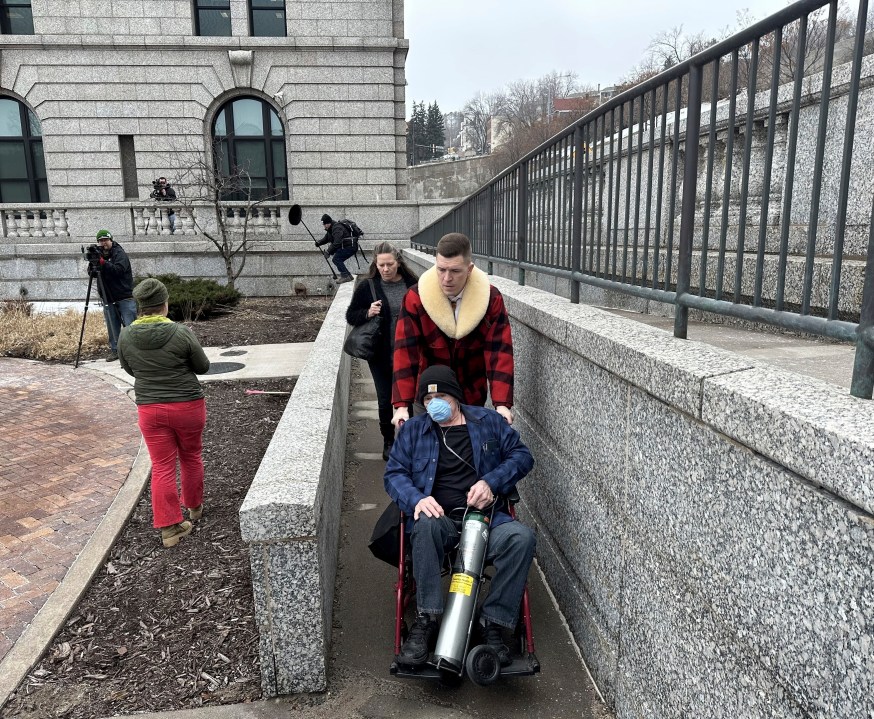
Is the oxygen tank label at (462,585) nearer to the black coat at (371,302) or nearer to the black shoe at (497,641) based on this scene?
the black shoe at (497,641)

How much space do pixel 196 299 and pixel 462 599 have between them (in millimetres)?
12646

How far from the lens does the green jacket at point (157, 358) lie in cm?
457

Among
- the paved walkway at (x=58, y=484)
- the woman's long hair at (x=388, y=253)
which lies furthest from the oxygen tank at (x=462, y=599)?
the woman's long hair at (x=388, y=253)

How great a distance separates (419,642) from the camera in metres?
3.08

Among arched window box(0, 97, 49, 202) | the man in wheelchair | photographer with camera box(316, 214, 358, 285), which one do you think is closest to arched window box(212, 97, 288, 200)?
photographer with camera box(316, 214, 358, 285)

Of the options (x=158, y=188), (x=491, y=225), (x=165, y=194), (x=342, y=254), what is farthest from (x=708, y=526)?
(x=158, y=188)

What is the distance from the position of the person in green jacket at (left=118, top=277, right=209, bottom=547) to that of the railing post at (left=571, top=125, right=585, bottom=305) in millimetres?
2689

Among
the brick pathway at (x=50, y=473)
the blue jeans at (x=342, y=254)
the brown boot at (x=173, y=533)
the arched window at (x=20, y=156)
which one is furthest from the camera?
the arched window at (x=20, y=156)

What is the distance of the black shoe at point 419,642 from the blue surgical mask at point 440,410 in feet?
3.21

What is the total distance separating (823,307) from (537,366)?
5.64ft

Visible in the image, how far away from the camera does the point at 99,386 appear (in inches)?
359

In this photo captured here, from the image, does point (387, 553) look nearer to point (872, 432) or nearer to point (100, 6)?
point (872, 432)

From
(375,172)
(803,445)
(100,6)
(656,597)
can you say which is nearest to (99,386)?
(656,597)

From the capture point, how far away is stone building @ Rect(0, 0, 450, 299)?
19.8 m
